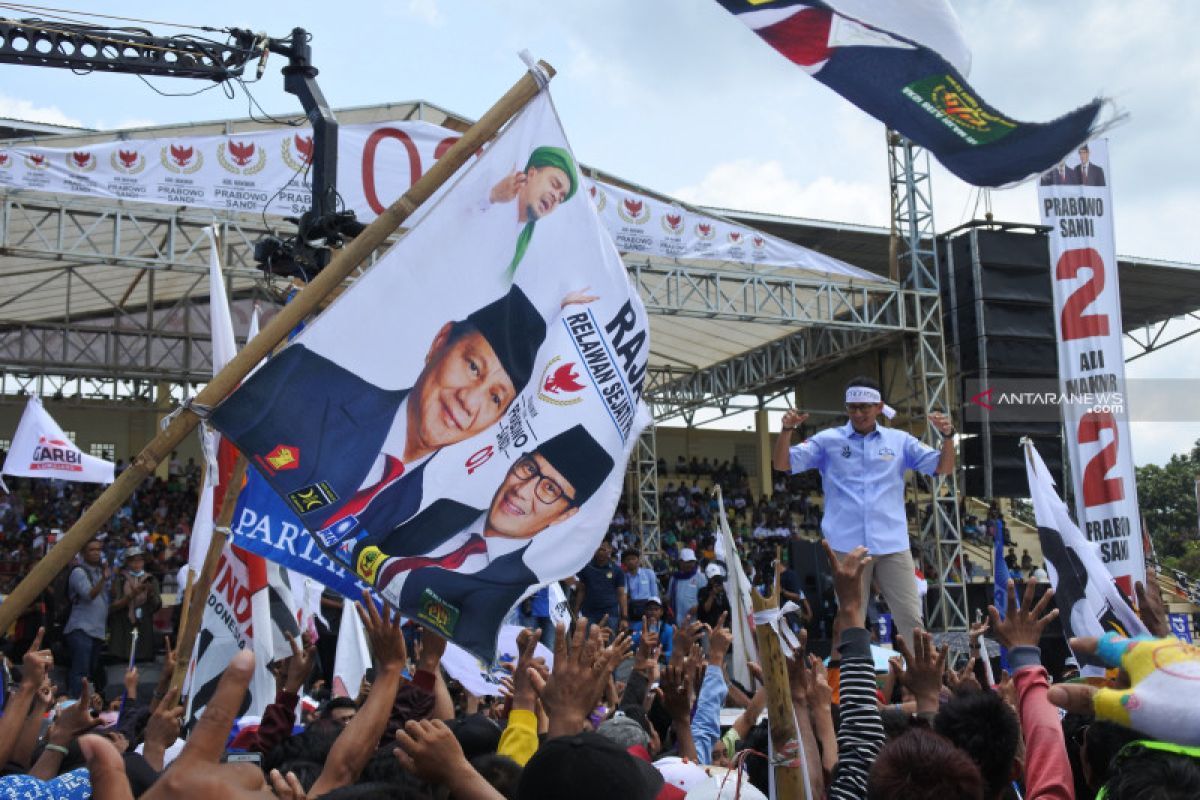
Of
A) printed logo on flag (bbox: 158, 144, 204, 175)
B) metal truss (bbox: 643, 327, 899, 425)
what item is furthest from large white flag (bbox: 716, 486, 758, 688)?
metal truss (bbox: 643, 327, 899, 425)

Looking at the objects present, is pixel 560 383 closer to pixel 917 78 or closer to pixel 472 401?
pixel 472 401

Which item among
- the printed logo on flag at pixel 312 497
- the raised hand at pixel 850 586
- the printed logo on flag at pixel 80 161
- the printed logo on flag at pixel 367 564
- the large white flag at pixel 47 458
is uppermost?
the printed logo on flag at pixel 80 161

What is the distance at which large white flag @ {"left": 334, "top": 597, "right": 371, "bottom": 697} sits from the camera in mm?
6141

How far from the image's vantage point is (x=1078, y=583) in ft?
18.7

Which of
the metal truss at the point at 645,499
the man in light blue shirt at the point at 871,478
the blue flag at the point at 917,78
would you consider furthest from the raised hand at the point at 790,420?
the metal truss at the point at 645,499

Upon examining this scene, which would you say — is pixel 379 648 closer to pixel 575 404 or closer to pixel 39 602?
pixel 575 404

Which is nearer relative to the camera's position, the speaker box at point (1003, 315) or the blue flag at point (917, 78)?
the blue flag at point (917, 78)

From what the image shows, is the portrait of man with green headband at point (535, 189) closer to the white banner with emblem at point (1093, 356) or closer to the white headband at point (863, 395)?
the white headband at point (863, 395)

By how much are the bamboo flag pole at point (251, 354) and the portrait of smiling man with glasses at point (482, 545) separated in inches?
26.8

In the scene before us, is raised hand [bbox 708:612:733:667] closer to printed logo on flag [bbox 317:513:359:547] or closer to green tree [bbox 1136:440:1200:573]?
printed logo on flag [bbox 317:513:359:547]

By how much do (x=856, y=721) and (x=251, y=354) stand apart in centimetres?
205

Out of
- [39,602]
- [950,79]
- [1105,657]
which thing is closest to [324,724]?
[1105,657]

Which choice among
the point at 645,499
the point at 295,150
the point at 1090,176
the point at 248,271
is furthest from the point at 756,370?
the point at 1090,176

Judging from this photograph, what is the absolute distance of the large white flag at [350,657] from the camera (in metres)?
6.14
